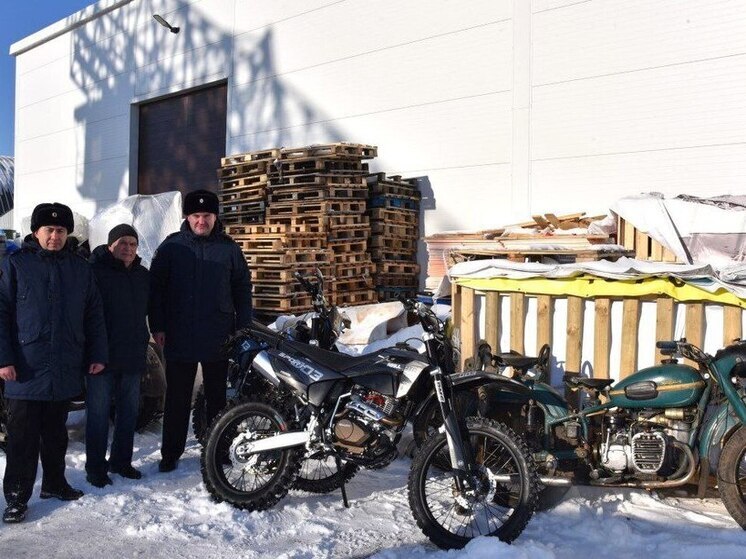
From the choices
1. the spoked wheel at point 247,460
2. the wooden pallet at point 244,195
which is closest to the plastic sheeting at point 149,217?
the wooden pallet at point 244,195

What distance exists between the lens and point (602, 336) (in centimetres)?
544

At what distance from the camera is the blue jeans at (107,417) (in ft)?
16.3

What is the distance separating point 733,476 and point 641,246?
380 cm

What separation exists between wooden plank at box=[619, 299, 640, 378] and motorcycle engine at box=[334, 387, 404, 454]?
1.98m

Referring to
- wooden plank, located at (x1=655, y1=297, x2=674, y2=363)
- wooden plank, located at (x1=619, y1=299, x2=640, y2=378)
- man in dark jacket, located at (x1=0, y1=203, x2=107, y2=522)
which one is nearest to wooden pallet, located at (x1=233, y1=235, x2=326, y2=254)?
man in dark jacket, located at (x1=0, y1=203, x2=107, y2=522)

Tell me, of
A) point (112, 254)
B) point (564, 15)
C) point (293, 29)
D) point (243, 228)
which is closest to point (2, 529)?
point (112, 254)

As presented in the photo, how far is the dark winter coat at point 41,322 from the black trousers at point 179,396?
2.74 feet

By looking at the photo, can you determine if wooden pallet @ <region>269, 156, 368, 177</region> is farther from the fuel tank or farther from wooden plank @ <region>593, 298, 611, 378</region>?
the fuel tank

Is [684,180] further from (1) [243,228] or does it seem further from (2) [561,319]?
(1) [243,228]

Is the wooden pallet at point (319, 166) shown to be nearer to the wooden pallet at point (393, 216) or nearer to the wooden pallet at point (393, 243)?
the wooden pallet at point (393, 216)

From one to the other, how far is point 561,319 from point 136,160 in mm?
13798

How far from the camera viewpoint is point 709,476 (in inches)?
180

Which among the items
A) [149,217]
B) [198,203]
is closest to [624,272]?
[198,203]

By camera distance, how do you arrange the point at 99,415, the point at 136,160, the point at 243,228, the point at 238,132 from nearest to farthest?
the point at 99,415, the point at 243,228, the point at 238,132, the point at 136,160
